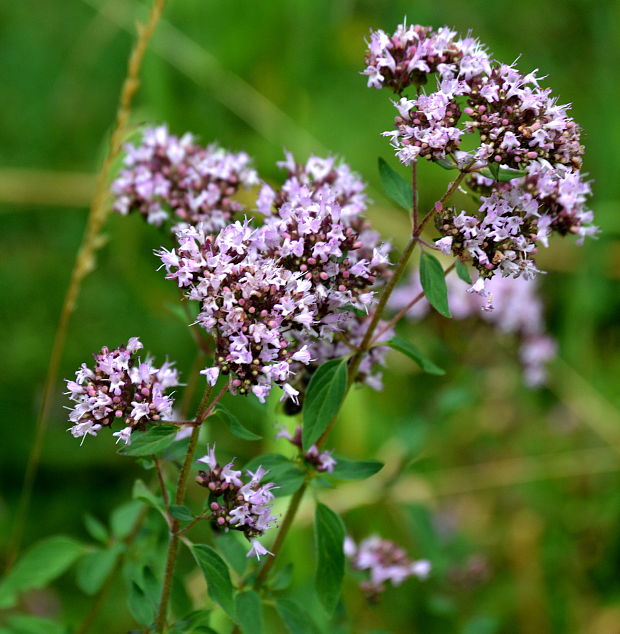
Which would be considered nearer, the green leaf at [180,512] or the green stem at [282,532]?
the green leaf at [180,512]

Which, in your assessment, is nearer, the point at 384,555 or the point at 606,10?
the point at 384,555

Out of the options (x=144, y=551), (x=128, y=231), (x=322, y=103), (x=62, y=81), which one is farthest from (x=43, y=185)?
(x=144, y=551)

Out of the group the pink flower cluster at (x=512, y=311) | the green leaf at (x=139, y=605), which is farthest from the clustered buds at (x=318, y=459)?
the pink flower cluster at (x=512, y=311)

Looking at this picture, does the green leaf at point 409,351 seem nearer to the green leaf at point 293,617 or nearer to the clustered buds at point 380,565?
the green leaf at point 293,617

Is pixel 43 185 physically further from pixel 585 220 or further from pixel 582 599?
pixel 582 599

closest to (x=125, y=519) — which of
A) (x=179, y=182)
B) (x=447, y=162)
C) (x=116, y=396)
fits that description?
(x=116, y=396)

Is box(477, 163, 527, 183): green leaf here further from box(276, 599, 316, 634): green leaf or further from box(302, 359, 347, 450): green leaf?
box(276, 599, 316, 634): green leaf

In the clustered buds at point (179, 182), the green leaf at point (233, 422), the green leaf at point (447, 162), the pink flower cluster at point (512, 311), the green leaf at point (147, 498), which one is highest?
the pink flower cluster at point (512, 311)
